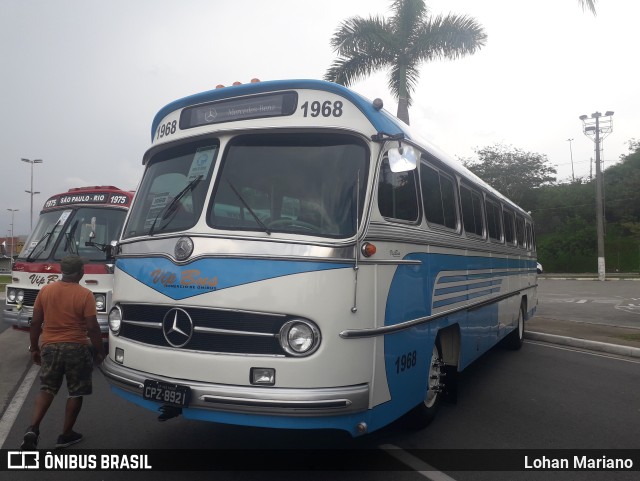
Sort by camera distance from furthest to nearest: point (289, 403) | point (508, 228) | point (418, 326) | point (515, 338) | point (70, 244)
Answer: point (515, 338) → point (508, 228) → point (70, 244) → point (418, 326) → point (289, 403)

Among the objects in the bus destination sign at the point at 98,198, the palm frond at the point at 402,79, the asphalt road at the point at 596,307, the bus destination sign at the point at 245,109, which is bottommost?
the asphalt road at the point at 596,307

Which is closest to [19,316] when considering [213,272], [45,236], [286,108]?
[45,236]

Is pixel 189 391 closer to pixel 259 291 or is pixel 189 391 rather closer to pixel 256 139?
pixel 259 291

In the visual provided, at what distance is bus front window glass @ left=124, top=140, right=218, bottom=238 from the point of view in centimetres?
445

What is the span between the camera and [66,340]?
5.02 meters

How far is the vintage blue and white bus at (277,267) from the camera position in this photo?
3.86 metres

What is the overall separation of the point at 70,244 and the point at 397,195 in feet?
21.6

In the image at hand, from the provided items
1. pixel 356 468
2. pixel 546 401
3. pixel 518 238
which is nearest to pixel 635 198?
pixel 518 238

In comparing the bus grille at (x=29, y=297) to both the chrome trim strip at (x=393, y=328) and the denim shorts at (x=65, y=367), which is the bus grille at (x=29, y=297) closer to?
the denim shorts at (x=65, y=367)

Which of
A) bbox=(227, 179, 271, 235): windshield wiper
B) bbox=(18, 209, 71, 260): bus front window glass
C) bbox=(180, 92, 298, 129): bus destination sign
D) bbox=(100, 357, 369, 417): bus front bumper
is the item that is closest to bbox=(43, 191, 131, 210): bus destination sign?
bbox=(18, 209, 71, 260): bus front window glass

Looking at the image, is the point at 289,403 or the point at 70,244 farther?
the point at 70,244

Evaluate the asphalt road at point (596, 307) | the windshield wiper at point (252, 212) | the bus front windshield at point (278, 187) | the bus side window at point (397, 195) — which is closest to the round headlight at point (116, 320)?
the bus front windshield at point (278, 187)

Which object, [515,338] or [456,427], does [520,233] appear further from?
[456,427]

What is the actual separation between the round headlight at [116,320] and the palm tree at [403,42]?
50.4 feet
